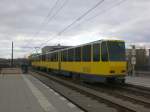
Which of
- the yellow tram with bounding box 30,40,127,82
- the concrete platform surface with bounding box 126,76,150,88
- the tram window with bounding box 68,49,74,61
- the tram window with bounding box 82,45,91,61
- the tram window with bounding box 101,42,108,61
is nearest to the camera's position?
the yellow tram with bounding box 30,40,127,82

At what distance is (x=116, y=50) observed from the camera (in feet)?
83.1

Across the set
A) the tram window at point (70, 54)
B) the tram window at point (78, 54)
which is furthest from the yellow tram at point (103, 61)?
the tram window at point (70, 54)

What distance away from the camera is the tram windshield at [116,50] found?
82.0 feet

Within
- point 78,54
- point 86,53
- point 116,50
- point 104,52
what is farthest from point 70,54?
point 104,52

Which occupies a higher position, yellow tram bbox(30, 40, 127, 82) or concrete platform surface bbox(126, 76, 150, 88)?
yellow tram bbox(30, 40, 127, 82)

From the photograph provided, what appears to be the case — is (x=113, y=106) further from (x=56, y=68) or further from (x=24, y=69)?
(x=24, y=69)

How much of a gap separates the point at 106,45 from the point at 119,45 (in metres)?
1.12

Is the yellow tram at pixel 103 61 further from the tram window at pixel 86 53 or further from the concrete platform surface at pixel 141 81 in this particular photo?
the concrete platform surface at pixel 141 81

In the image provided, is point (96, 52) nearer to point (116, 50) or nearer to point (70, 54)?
point (116, 50)

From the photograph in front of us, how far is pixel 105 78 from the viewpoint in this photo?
24.5 metres

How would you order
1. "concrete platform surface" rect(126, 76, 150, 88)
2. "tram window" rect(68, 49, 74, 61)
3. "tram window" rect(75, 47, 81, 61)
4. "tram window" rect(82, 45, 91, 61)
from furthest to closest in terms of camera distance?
"tram window" rect(68, 49, 74, 61) → "tram window" rect(75, 47, 81, 61) → "concrete platform surface" rect(126, 76, 150, 88) → "tram window" rect(82, 45, 91, 61)

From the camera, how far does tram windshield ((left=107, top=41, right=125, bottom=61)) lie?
984 inches

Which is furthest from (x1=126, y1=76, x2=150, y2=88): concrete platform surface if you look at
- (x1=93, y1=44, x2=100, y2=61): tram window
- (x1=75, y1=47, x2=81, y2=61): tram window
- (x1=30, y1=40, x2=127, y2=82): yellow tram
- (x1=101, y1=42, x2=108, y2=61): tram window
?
(x1=75, y1=47, x2=81, y2=61): tram window

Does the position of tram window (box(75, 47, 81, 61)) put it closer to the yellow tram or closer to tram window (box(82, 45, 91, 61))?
the yellow tram
